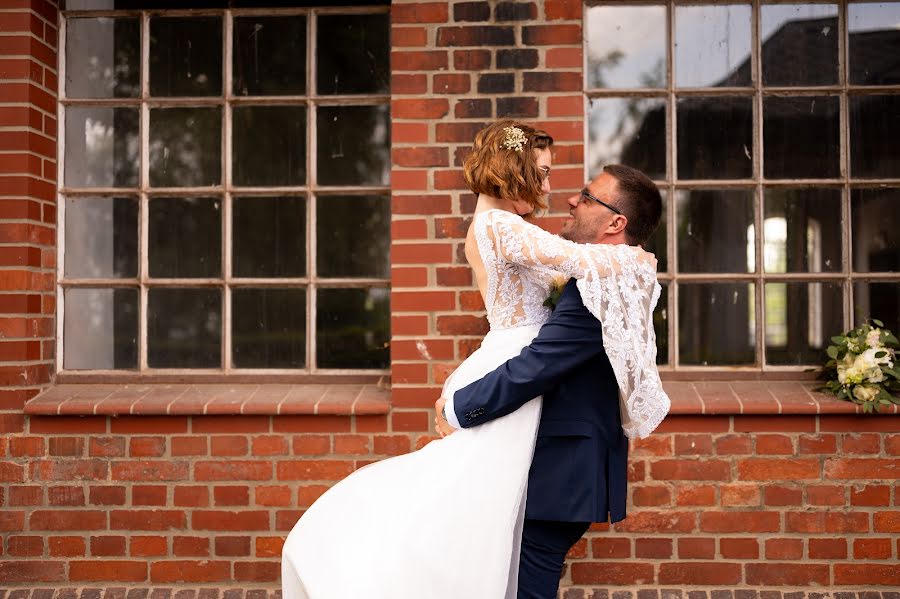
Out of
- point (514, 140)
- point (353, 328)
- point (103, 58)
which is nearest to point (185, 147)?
point (103, 58)

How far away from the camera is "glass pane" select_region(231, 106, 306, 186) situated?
3688 millimetres

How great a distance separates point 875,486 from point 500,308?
6.21 feet

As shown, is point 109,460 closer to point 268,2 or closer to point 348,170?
point 348,170

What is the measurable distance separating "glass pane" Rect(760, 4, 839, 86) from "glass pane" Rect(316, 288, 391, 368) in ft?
6.44

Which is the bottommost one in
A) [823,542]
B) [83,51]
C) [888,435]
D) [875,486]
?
[823,542]

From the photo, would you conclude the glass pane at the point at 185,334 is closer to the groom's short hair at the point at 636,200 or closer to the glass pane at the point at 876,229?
the groom's short hair at the point at 636,200

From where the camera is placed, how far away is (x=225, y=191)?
12.1 ft

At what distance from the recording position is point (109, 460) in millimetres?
3455

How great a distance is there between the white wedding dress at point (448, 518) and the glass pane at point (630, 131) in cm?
139

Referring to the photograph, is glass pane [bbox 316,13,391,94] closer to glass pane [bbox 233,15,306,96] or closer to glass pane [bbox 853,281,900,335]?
glass pane [bbox 233,15,306,96]

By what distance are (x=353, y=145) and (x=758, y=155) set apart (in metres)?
1.77

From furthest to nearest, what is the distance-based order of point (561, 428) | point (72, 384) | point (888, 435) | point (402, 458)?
point (72, 384) < point (888, 435) < point (402, 458) < point (561, 428)

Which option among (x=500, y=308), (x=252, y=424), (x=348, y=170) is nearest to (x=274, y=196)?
(x=348, y=170)

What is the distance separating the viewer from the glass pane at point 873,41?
3.56 metres
